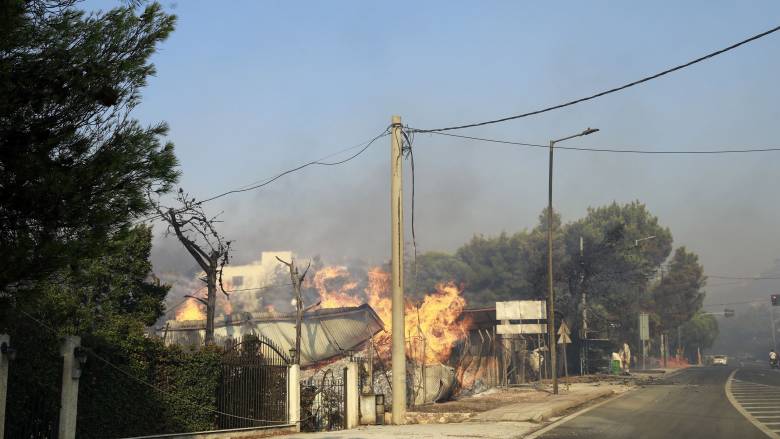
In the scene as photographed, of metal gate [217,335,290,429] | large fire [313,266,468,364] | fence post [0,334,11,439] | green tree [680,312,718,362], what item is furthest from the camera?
green tree [680,312,718,362]

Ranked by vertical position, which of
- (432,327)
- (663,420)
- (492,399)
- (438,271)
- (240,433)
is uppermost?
(438,271)

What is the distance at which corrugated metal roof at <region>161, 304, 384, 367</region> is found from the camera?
43.9 m

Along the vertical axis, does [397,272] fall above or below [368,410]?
above

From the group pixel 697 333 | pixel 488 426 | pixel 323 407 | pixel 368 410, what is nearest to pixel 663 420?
pixel 488 426

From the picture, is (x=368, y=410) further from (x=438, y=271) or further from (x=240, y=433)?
(x=438, y=271)

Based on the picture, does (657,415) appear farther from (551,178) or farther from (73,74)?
(73,74)

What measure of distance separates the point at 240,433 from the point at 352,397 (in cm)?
371

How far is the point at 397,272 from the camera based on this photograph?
19812 millimetres

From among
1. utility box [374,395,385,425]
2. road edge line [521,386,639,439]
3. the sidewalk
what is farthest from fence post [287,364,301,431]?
road edge line [521,386,639,439]

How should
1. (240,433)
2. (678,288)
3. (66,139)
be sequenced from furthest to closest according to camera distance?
(678,288), (240,433), (66,139)

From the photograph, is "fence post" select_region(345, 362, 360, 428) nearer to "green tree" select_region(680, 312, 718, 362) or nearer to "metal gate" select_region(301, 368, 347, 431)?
"metal gate" select_region(301, 368, 347, 431)

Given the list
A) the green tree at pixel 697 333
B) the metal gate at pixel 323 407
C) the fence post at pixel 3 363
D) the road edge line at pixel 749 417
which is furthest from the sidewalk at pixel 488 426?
the green tree at pixel 697 333

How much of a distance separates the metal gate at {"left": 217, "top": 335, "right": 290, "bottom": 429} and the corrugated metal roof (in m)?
23.3

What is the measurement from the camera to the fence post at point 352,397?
67.5 feet
